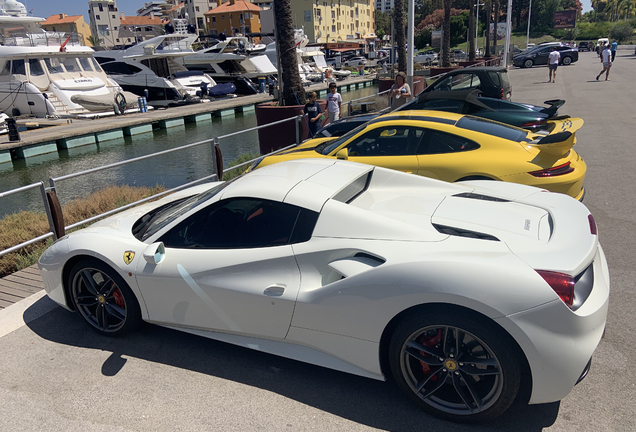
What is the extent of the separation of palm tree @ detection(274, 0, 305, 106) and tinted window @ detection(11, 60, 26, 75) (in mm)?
18325

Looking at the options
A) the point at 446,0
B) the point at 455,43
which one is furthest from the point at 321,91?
the point at 455,43

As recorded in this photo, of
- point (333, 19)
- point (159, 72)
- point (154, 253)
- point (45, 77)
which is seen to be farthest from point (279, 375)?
point (333, 19)

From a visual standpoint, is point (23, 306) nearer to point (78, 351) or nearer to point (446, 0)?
point (78, 351)


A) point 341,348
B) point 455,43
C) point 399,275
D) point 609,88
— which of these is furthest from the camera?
point 455,43

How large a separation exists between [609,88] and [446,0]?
16714mm

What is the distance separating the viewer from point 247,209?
360cm

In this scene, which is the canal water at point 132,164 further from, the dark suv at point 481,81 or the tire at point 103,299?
the dark suv at point 481,81

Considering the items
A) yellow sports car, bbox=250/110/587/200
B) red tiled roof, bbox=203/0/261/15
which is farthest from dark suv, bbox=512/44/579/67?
red tiled roof, bbox=203/0/261/15

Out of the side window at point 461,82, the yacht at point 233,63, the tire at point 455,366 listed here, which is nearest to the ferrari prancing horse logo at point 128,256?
the tire at point 455,366

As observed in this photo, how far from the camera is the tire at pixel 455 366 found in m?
2.73

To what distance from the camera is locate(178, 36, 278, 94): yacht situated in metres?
37.1

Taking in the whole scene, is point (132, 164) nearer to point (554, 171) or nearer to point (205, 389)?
point (205, 389)

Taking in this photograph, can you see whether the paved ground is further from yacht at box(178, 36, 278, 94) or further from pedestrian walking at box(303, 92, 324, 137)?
yacht at box(178, 36, 278, 94)

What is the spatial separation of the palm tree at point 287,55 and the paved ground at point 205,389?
989 cm
